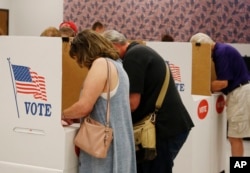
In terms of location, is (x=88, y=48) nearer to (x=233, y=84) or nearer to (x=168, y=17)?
(x=233, y=84)

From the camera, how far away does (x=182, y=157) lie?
3.63m

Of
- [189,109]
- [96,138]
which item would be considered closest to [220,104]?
[189,109]

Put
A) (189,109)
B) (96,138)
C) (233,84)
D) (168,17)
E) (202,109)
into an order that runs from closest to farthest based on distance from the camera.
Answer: (96,138) → (189,109) → (202,109) → (233,84) → (168,17)

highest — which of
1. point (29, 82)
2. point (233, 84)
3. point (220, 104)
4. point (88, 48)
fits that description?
point (88, 48)

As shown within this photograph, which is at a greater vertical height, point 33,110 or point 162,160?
point 33,110

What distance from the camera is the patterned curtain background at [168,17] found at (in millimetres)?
6832

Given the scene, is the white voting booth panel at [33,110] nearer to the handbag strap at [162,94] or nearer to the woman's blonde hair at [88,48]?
the woman's blonde hair at [88,48]

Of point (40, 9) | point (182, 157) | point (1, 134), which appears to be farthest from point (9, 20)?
point (1, 134)

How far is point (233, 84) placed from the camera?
4.02 m

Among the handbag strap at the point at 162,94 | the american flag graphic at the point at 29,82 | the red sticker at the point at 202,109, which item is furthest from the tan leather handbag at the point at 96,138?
the red sticker at the point at 202,109

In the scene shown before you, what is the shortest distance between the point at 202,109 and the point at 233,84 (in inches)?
17.7

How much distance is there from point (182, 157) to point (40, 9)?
5.95 m

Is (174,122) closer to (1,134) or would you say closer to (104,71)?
(104,71)

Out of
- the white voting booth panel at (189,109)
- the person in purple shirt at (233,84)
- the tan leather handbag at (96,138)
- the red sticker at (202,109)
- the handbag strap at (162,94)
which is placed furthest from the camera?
the person in purple shirt at (233,84)
